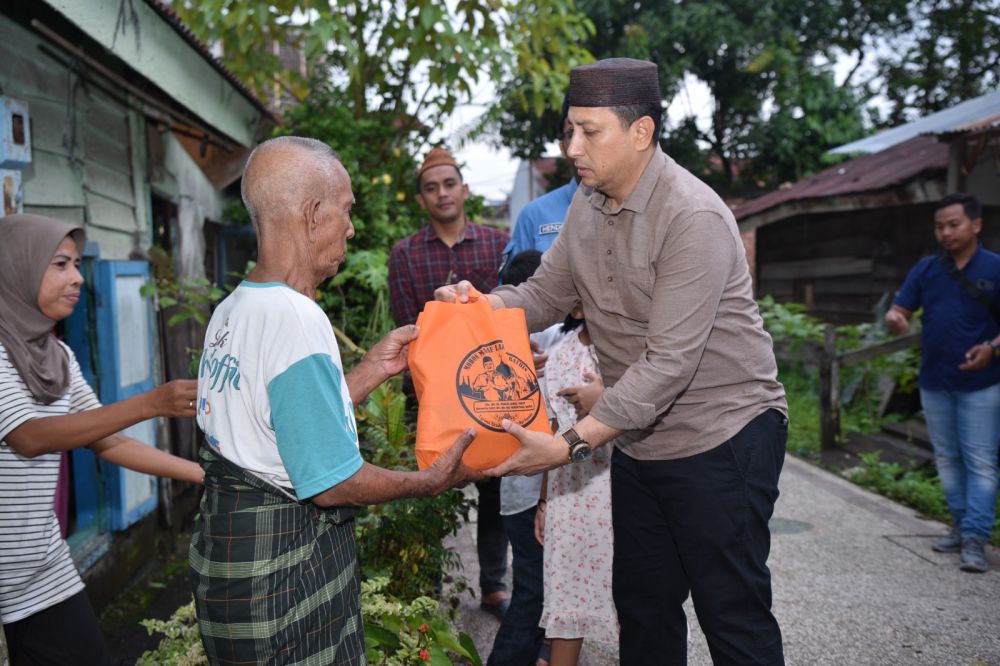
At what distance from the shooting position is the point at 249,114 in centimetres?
746

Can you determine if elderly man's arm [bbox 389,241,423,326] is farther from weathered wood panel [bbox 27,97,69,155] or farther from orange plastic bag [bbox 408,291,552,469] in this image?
orange plastic bag [bbox 408,291,552,469]

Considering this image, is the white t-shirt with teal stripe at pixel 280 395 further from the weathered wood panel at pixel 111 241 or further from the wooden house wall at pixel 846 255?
the wooden house wall at pixel 846 255

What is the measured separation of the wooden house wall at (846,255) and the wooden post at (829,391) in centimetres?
238

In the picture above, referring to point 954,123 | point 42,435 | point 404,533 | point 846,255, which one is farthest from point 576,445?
point 846,255

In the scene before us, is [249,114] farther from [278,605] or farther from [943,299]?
[278,605]

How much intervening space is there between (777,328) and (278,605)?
30.9 ft

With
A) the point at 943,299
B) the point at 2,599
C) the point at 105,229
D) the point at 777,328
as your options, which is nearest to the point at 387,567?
the point at 2,599

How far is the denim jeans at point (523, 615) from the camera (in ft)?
11.0

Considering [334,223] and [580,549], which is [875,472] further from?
[334,223]

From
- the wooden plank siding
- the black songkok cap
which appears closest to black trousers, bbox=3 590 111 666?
the black songkok cap

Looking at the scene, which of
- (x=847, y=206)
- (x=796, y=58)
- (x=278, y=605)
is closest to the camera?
(x=278, y=605)

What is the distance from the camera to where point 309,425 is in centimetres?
173

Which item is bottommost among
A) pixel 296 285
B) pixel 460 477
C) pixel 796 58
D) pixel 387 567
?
pixel 387 567

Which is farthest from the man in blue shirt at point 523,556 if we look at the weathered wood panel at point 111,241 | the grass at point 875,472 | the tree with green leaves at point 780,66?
the tree with green leaves at point 780,66
